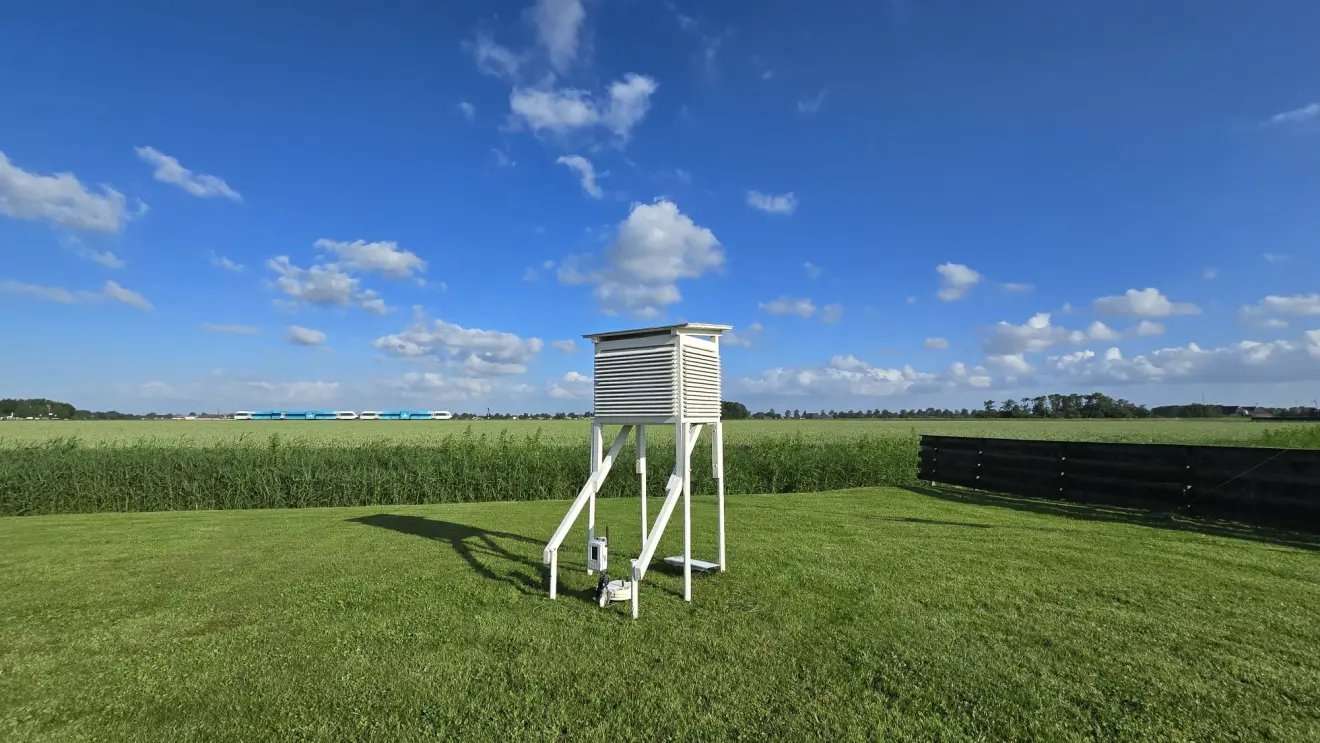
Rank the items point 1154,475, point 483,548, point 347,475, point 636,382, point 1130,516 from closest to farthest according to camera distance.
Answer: point 636,382 < point 483,548 < point 1130,516 < point 1154,475 < point 347,475

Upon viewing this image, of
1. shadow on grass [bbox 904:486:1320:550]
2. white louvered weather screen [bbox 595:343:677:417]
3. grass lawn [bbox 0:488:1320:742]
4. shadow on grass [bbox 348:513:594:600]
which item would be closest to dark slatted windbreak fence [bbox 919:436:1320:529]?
shadow on grass [bbox 904:486:1320:550]

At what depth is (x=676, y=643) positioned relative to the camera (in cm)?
448

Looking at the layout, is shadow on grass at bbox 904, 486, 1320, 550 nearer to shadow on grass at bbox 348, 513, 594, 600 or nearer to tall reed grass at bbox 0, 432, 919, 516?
tall reed grass at bbox 0, 432, 919, 516

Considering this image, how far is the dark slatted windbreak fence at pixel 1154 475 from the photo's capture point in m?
9.07

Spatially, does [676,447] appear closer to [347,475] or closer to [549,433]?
[347,475]

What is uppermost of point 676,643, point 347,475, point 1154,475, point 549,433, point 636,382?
point 636,382

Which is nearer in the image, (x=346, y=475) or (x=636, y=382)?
(x=636, y=382)

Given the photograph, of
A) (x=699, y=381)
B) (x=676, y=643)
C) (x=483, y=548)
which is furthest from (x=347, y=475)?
(x=676, y=643)

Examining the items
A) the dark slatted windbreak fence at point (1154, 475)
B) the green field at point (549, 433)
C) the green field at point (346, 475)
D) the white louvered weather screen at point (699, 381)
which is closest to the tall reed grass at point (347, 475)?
the green field at point (346, 475)

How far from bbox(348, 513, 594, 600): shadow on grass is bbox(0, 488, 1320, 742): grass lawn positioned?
7cm

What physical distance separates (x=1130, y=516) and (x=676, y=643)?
33.3 ft

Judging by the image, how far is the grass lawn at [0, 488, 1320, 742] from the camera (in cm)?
339

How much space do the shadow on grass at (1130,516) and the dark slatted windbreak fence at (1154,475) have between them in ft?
0.73

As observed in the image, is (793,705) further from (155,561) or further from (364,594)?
(155,561)
